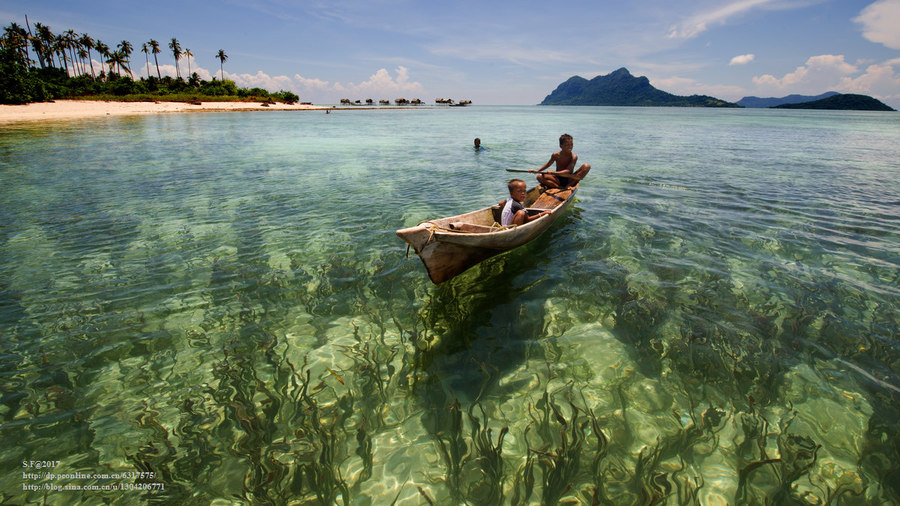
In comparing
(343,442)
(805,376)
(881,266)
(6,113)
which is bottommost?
(343,442)

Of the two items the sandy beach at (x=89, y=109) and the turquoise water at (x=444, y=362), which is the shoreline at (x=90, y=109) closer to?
the sandy beach at (x=89, y=109)

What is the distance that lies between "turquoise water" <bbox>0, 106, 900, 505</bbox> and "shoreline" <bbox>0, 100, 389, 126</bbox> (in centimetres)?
5506

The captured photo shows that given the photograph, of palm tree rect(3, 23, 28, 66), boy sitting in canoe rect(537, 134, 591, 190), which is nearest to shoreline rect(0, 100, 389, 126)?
palm tree rect(3, 23, 28, 66)

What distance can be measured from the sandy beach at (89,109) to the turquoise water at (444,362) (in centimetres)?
5535

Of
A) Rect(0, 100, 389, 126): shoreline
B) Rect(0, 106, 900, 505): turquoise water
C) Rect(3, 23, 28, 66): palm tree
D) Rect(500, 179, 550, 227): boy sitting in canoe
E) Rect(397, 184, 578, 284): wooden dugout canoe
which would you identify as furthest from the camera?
Rect(3, 23, 28, 66): palm tree

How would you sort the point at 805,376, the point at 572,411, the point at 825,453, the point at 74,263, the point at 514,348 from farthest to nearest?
1. the point at 74,263
2. the point at 514,348
3. the point at 805,376
4. the point at 572,411
5. the point at 825,453

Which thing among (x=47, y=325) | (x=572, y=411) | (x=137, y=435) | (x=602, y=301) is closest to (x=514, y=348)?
(x=572, y=411)

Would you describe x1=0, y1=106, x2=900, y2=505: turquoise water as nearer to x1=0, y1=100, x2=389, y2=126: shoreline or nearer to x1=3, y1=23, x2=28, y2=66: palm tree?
x1=0, y1=100, x2=389, y2=126: shoreline

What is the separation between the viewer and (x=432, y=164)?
74.4 feet

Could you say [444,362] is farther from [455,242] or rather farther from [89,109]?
[89,109]

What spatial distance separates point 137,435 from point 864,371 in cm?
971

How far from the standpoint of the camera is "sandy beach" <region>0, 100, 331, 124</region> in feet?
152

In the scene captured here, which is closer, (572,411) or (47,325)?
(572,411)

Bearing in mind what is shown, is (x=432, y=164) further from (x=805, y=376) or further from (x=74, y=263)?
(x=805, y=376)
